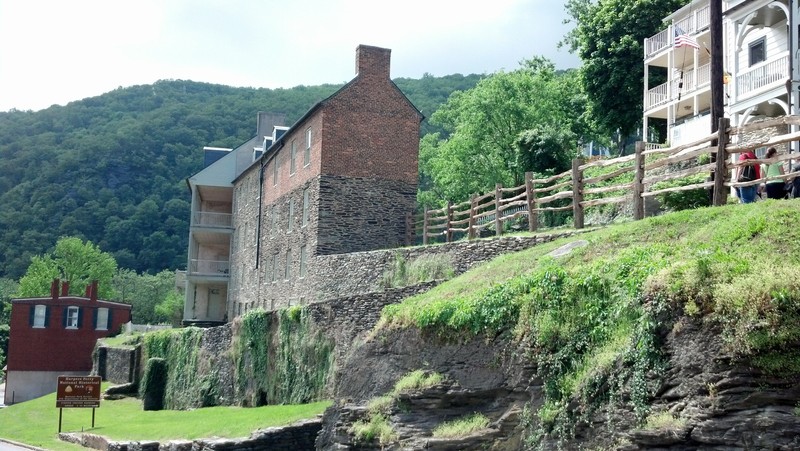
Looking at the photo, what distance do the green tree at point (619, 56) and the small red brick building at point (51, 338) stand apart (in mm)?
35804

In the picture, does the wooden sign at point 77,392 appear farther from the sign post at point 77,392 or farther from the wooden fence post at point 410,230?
the wooden fence post at point 410,230

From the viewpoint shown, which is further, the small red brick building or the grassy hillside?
the small red brick building

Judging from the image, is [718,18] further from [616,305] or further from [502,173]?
[502,173]

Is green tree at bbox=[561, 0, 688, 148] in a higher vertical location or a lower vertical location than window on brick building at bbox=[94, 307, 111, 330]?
higher

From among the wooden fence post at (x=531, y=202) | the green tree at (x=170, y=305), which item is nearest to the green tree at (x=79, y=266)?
the green tree at (x=170, y=305)

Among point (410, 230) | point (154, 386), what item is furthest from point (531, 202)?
point (154, 386)

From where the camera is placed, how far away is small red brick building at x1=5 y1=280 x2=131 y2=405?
56.1 m

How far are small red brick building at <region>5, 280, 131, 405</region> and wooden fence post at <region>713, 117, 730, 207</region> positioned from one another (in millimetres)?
49244

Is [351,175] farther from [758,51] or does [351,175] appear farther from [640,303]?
[640,303]

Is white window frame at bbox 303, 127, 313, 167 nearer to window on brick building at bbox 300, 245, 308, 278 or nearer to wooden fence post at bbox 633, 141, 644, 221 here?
window on brick building at bbox 300, 245, 308, 278

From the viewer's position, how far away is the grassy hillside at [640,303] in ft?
35.2

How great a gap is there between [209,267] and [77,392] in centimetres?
1965

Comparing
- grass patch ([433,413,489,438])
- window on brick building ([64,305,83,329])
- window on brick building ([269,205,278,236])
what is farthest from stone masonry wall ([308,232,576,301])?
window on brick building ([64,305,83,329])

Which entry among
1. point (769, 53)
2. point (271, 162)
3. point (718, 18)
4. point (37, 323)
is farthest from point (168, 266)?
point (718, 18)
